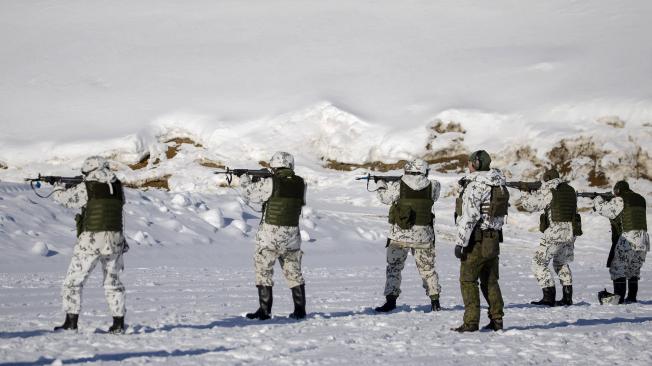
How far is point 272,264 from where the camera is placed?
8.78 meters

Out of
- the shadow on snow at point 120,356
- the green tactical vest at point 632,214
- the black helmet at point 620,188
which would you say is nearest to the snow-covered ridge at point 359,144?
the black helmet at point 620,188

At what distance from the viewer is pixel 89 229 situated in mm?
7355

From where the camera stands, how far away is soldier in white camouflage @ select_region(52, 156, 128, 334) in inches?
286

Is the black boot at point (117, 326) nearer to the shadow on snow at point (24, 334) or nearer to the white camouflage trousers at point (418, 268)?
the shadow on snow at point (24, 334)

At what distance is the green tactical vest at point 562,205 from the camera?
11016 millimetres

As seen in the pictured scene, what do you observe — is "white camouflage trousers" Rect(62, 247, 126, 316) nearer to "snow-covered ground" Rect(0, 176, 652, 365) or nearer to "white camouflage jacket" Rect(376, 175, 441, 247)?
"snow-covered ground" Rect(0, 176, 652, 365)

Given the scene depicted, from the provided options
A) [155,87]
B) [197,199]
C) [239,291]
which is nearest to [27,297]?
[239,291]

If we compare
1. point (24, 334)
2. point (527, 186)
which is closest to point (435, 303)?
point (527, 186)

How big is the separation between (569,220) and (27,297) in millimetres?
7576

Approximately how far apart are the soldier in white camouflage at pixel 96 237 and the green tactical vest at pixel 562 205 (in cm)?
636

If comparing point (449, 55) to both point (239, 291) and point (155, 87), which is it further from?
point (239, 291)

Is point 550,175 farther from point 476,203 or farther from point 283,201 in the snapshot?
point 283,201

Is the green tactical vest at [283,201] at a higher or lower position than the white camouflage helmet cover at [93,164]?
lower

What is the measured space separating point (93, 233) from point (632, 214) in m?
8.22
